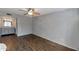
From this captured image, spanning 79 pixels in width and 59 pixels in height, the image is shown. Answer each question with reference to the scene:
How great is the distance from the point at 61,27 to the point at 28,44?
1.74ft

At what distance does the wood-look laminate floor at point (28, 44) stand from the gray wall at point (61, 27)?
0.25ft

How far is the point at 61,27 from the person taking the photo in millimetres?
1154

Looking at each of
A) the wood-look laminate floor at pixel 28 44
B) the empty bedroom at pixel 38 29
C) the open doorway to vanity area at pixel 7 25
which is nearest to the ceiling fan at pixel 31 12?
the empty bedroom at pixel 38 29

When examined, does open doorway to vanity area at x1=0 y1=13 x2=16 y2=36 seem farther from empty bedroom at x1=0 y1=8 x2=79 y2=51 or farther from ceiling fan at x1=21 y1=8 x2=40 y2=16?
ceiling fan at x1=21 y1=8 x2=40 y2=16

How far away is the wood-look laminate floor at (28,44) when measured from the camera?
112 cm

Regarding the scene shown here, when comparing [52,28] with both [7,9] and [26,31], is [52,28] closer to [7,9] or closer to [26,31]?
[26,31]

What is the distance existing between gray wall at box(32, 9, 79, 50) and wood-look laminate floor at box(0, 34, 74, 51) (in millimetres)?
77

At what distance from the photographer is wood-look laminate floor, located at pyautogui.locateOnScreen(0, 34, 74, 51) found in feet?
3.67

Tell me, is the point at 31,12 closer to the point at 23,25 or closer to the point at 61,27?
the point at 23,25

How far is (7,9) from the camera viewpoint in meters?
1.05

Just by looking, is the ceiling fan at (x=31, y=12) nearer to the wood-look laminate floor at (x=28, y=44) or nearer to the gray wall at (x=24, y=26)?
the gray wall at (x=24, y=26)

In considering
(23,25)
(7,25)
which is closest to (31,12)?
(23,25)
